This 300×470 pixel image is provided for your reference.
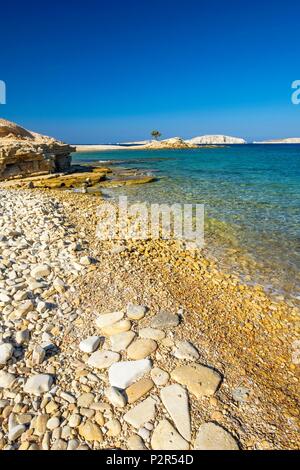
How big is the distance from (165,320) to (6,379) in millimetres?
2489

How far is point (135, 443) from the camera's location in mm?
2932

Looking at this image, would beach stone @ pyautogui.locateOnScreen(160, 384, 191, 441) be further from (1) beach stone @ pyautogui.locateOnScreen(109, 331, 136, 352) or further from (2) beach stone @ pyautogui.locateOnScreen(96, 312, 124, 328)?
(2) beach stone @ pyautogui.locateOnScreen(96, 312, 124, 328)

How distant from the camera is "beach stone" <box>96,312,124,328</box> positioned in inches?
188

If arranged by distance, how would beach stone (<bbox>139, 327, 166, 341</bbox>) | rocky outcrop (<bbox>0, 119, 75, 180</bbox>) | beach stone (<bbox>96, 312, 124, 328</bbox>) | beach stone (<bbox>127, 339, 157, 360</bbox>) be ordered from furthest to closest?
rocky outcrop (<bbox>0, 119, 75, 180</bbox>) → beach stone (<bbox>96, 312, 124, 328</bbox>) → beach stone (<bbox>139, 327, 166, 341</bbox>) → beach stone (<bbox>127, 339, 157, 360</bbox>)

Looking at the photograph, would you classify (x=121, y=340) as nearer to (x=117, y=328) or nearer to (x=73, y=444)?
(x=117, y=328)

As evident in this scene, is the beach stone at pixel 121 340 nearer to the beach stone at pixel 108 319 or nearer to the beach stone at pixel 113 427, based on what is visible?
the beach stone at pixel 108 319

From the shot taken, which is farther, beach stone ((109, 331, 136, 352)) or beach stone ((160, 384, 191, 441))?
beach stone ((109, 331, 136, 352))

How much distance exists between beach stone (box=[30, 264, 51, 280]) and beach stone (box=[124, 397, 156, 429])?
3.68 metres

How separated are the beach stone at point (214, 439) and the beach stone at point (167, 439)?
15 centimetres

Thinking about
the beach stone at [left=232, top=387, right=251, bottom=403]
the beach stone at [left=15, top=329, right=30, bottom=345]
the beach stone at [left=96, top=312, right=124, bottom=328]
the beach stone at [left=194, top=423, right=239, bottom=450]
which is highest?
the beach stone at [left=15, top=329, right=30, bottom=345]

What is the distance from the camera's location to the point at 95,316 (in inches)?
197

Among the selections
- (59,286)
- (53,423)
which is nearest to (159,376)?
(53,423)

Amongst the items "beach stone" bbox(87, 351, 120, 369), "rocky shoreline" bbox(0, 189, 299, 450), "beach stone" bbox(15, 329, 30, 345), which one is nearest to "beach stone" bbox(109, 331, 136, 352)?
"rocky shoreline" bbox(0, 189, 299, 450)

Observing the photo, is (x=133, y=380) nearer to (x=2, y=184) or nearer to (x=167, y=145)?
(x=2, y=184)
